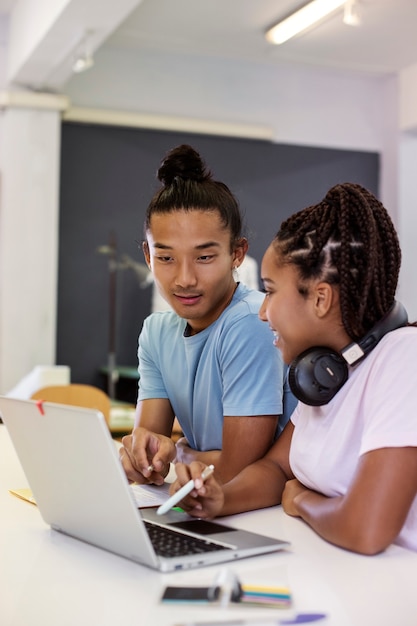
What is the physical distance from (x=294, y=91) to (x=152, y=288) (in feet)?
6.41

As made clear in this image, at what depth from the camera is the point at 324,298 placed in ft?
4.37

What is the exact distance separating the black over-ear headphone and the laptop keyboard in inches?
11.7

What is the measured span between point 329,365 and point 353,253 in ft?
0.59

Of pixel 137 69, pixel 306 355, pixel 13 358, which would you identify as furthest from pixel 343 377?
pixel 137 69

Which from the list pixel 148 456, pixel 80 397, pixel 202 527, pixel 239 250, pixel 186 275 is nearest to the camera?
pixel 202 527

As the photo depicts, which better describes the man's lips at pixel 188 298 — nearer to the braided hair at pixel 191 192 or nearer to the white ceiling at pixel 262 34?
the braided hair at pixel 191 192

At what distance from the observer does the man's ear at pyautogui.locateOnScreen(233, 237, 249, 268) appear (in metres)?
1.82

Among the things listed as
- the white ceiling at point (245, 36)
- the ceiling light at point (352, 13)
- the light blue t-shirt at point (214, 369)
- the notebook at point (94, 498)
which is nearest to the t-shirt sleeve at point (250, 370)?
the light blue t-shirt at point (214, 369)

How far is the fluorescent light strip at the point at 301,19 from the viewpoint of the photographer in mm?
4667

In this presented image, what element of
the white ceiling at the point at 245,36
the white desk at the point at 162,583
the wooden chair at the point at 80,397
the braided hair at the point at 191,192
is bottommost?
the wooden chair at the point at 80,397

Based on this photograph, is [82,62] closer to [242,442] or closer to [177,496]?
[242,442]

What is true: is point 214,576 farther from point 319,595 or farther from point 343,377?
point 343,377

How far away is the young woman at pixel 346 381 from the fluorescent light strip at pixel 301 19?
360cm

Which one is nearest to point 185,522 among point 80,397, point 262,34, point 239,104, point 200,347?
point 200,347
